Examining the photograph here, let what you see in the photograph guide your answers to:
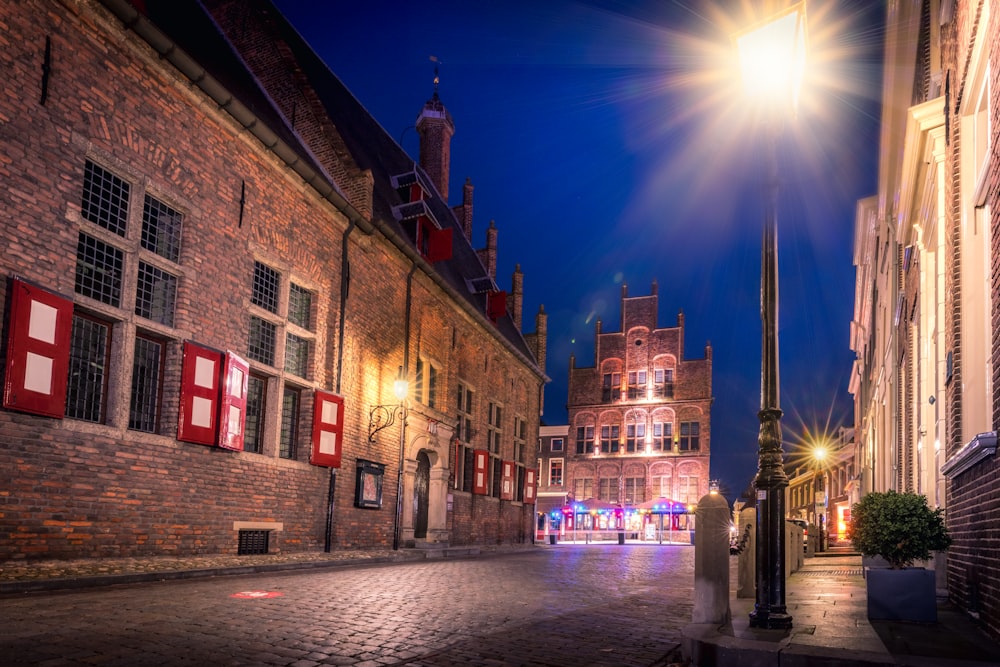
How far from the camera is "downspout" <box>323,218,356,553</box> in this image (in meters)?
15.4

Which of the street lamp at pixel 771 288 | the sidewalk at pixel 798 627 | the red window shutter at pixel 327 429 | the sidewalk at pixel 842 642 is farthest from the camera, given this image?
the red window shutter at pixel 327 429

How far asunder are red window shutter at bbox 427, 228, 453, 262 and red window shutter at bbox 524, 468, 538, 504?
11705mm

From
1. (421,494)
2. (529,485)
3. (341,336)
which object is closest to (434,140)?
(529,485)

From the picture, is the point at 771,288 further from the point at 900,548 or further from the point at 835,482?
the point at 835,482

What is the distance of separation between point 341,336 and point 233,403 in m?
4.24

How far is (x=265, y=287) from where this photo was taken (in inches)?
554

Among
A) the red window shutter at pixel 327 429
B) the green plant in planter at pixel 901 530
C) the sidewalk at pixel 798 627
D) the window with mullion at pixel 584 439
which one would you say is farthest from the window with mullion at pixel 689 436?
the green plant in planter at pixel 901 530

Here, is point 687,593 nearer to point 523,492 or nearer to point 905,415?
point 905,415

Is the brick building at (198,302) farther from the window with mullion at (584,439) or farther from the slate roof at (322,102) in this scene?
the window with mullion at (584,439)

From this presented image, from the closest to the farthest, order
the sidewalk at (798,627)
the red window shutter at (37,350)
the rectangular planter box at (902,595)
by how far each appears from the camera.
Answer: the sidewalk at (798,627)
the rectangular planter box at (902,595)
the red window shutter at (37,350)

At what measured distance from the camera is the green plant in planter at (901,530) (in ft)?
24.1

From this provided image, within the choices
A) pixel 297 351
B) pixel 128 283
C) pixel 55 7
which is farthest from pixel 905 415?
pixel 55 7

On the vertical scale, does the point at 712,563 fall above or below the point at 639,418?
below

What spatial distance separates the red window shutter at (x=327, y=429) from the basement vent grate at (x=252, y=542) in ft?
6.07
